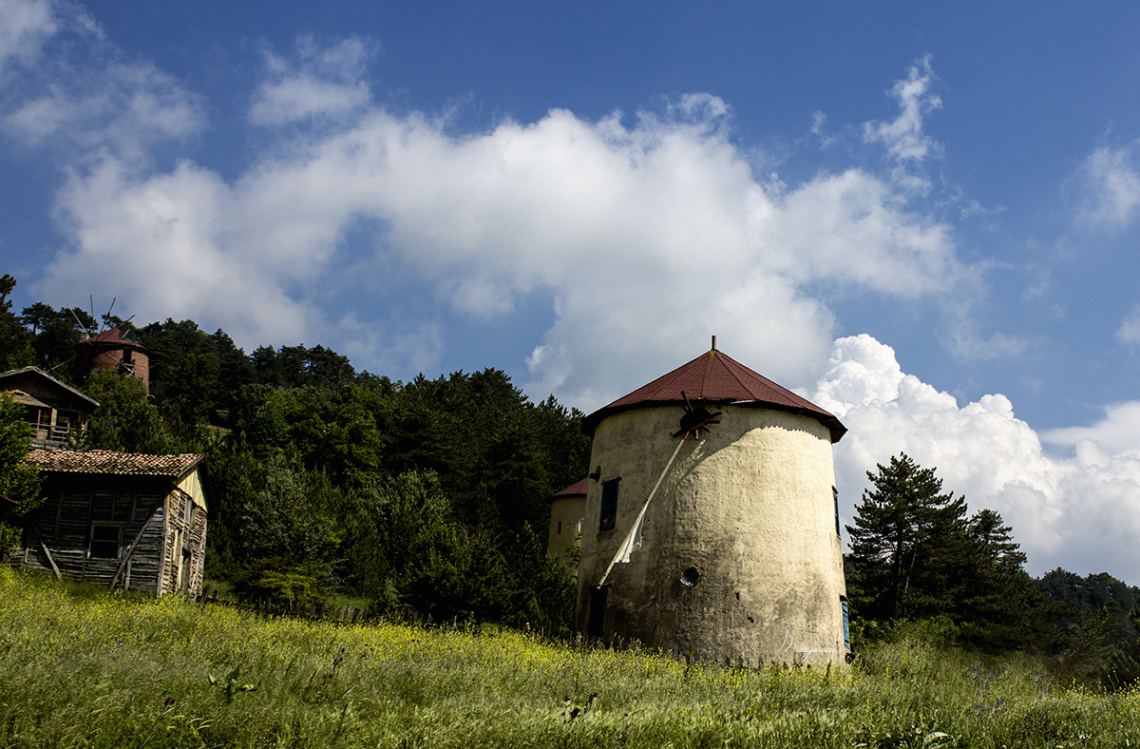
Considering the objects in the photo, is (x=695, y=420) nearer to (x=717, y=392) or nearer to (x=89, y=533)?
(x=717, y=392)

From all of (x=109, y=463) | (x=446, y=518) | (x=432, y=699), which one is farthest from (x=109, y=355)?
(x=432, y=699)

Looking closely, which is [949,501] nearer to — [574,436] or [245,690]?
[574,436]

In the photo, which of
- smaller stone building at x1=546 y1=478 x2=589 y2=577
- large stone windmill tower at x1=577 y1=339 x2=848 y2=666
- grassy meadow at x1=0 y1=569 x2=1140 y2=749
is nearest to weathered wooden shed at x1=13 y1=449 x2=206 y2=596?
grassy meadow at x1=0 y1=569 x2=1140 y2=749

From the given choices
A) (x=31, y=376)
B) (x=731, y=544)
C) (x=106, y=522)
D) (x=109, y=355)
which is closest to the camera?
(x=731, y=544)

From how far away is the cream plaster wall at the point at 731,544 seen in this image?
1859 cm

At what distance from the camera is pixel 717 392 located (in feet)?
67.9

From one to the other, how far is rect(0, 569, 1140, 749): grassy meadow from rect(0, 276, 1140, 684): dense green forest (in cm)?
918

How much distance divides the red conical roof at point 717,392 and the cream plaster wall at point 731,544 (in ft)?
0.91

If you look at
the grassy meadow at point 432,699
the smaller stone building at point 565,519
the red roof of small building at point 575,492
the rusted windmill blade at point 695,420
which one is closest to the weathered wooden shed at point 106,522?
the grassy meadow at point 432,699

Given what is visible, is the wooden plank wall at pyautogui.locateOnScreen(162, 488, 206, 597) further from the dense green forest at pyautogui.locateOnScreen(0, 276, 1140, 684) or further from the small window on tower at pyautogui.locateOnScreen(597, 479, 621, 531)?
the small window on tower at pyautogui.locateOnScreen(597, 479, 621, 531)

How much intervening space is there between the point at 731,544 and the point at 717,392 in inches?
153

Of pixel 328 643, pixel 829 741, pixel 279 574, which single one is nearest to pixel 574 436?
pixel 279 574

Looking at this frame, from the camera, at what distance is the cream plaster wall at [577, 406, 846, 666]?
18.6 m

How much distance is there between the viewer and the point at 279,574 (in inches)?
1077
